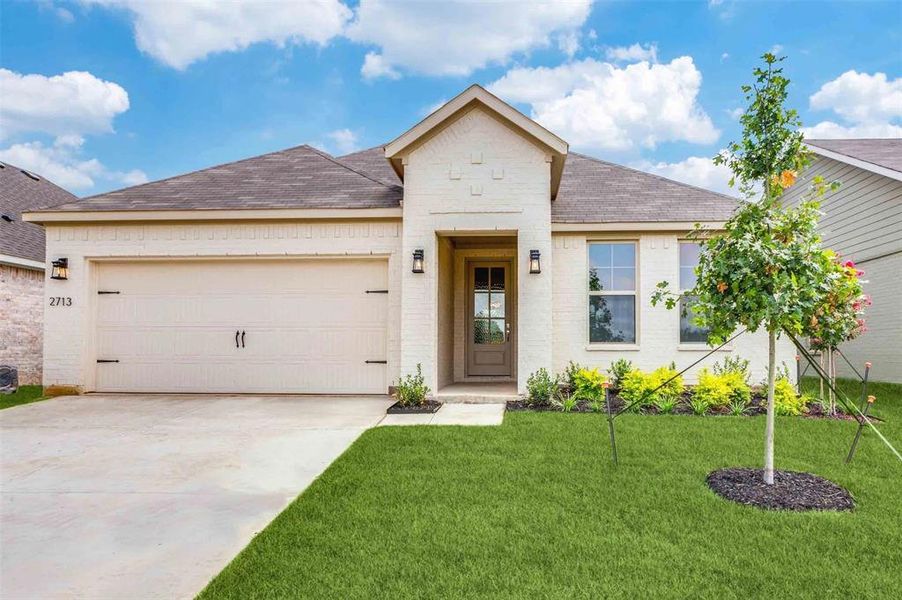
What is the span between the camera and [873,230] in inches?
423

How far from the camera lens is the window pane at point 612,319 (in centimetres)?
885

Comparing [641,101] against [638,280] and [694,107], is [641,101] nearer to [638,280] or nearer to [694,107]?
[694,107]

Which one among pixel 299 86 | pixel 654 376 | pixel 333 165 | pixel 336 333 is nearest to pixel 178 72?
pixel 299 86

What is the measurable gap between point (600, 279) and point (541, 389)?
2.43 metres

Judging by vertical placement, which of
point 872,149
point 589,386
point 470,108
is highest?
point 872,149

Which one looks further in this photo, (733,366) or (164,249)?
(164,249)

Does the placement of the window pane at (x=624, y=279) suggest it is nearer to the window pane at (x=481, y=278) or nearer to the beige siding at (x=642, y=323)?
the beige siding at (x=642, y=323)

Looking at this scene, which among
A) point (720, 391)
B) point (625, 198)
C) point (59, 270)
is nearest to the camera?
point (720, 391)

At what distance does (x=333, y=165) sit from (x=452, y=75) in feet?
34.9

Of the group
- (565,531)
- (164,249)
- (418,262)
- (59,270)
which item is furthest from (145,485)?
(59,270)

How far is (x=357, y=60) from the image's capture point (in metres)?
14.8

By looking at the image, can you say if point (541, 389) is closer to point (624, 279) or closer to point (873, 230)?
point (624, 279)

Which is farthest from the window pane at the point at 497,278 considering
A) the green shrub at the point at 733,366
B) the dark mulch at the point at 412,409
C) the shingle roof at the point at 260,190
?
the green shrub at the point at 733,366

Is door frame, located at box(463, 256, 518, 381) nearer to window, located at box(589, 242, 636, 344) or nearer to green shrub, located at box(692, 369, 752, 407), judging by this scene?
window, located at box(589, 242, 636, 344)
